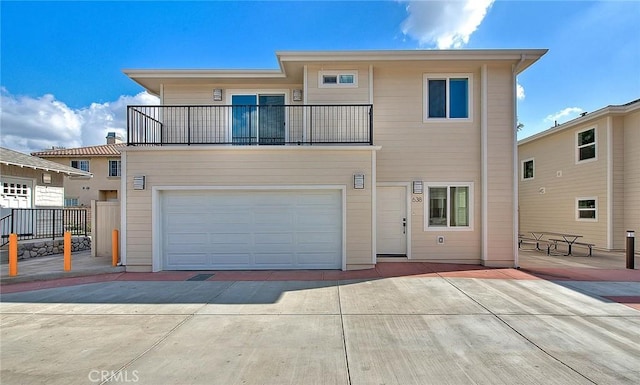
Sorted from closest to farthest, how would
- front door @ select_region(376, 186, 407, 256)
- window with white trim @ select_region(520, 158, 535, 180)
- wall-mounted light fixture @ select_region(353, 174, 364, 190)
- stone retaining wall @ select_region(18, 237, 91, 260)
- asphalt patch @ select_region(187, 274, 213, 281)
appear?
asphalt patch @ select_region(187, 274, 213, 281) < wall-mounted light fixture @ select_region(353, 174, 364, 190) < front door @ select_region(376, 186, 407, 256) < stone retaining wall @ select_region(18, 237, 91, 260) < window with white trim @ select_region(520, 158, 535, 180)

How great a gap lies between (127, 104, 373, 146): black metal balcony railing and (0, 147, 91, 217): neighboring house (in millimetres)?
6364

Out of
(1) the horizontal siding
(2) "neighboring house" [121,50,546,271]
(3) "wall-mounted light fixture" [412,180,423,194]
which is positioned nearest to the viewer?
(2) "neighboring house" [121,50,546,271]

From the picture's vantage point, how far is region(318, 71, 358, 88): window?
911 centimetres

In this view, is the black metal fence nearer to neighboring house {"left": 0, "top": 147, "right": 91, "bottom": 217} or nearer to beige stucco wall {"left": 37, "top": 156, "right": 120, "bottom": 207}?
neighboring house {"left": 0, "top": 147, "right": 91, "bottom": 217}

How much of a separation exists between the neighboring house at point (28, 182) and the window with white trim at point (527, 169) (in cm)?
2145

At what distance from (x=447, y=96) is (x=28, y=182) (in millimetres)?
16167

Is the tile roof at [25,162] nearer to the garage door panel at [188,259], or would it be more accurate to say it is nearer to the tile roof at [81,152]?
the garage door panel at [188,259]

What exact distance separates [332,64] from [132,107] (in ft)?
18.3

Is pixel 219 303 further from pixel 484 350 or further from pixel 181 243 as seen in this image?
pixel 484 350

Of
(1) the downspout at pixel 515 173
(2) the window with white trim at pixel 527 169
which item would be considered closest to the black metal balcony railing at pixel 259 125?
(1) the downspout at pixel 515 173

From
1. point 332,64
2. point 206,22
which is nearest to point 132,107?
point 206,22

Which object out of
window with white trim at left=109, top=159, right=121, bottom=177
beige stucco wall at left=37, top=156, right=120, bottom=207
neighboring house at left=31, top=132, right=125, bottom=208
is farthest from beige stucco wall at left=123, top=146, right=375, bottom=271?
window with white trim at left=109, top=159, right=121, bottom=177

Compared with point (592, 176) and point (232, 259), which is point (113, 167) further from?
point (592, 176)

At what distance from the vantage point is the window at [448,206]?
8919 mm
